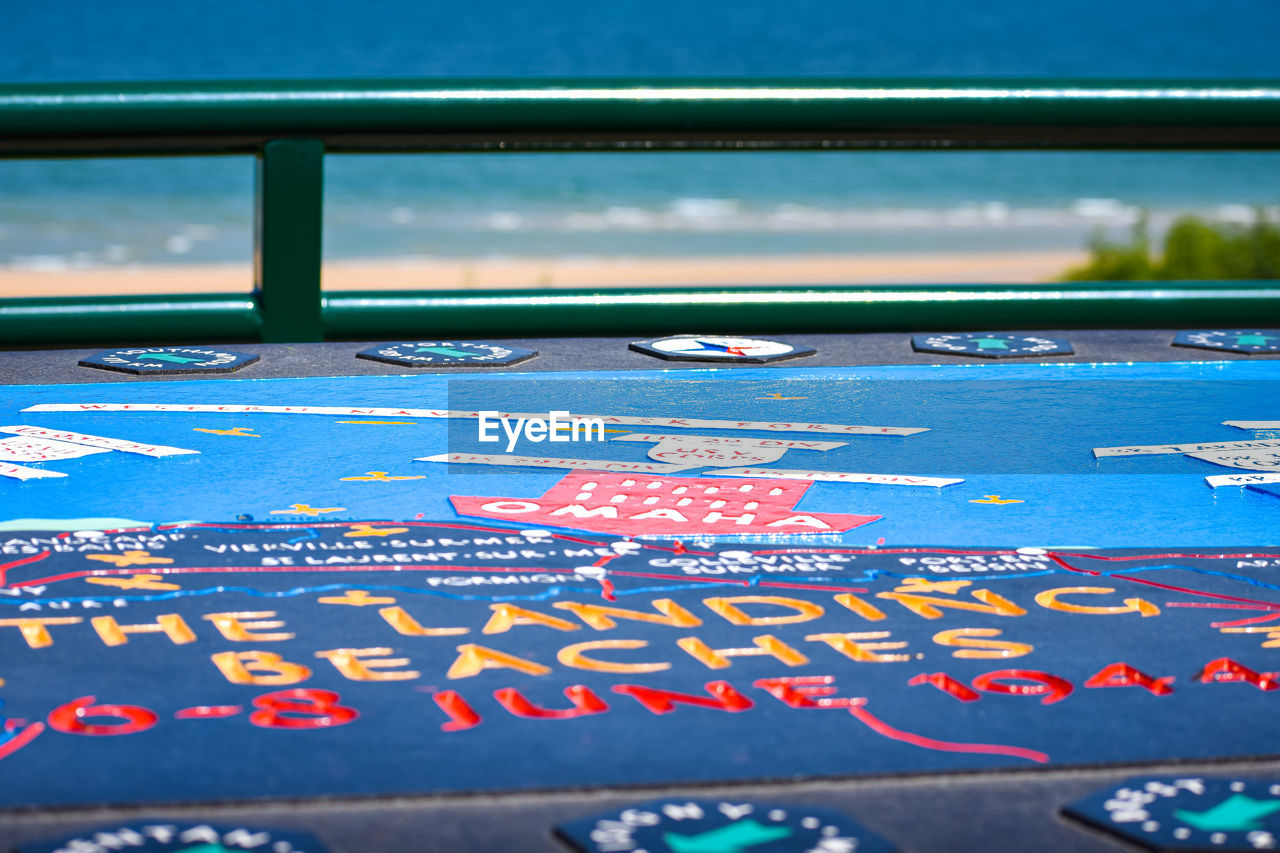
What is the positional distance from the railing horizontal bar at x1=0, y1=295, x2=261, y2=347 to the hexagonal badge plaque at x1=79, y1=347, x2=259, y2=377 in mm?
149

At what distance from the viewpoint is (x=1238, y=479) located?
193cm

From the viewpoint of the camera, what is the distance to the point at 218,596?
4.68 ft

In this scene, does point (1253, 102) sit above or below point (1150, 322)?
above

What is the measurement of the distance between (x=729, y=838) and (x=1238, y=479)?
113cm

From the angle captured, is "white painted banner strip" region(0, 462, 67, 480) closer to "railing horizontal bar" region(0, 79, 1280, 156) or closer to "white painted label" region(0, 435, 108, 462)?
"white painted label" region(0, 435, 108, 462)

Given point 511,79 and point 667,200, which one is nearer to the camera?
point 511,79

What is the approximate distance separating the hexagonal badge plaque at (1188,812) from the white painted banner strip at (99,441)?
125cm

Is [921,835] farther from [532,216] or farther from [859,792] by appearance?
[532,216]

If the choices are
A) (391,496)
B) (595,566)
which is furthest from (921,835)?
(391,496)

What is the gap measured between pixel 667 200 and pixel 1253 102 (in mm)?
23935

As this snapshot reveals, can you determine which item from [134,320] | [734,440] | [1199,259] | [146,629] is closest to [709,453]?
[734,440]

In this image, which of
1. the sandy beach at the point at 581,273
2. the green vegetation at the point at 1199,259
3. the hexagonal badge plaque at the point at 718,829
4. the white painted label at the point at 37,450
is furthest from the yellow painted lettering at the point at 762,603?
the sandy beach at the point at 581,273

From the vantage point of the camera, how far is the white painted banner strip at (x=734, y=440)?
208cm

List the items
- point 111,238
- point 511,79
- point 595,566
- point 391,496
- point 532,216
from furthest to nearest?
1. point 532,216
2. point 111,238
3. point 511,79
4. point 391,496
5. point 595,566
